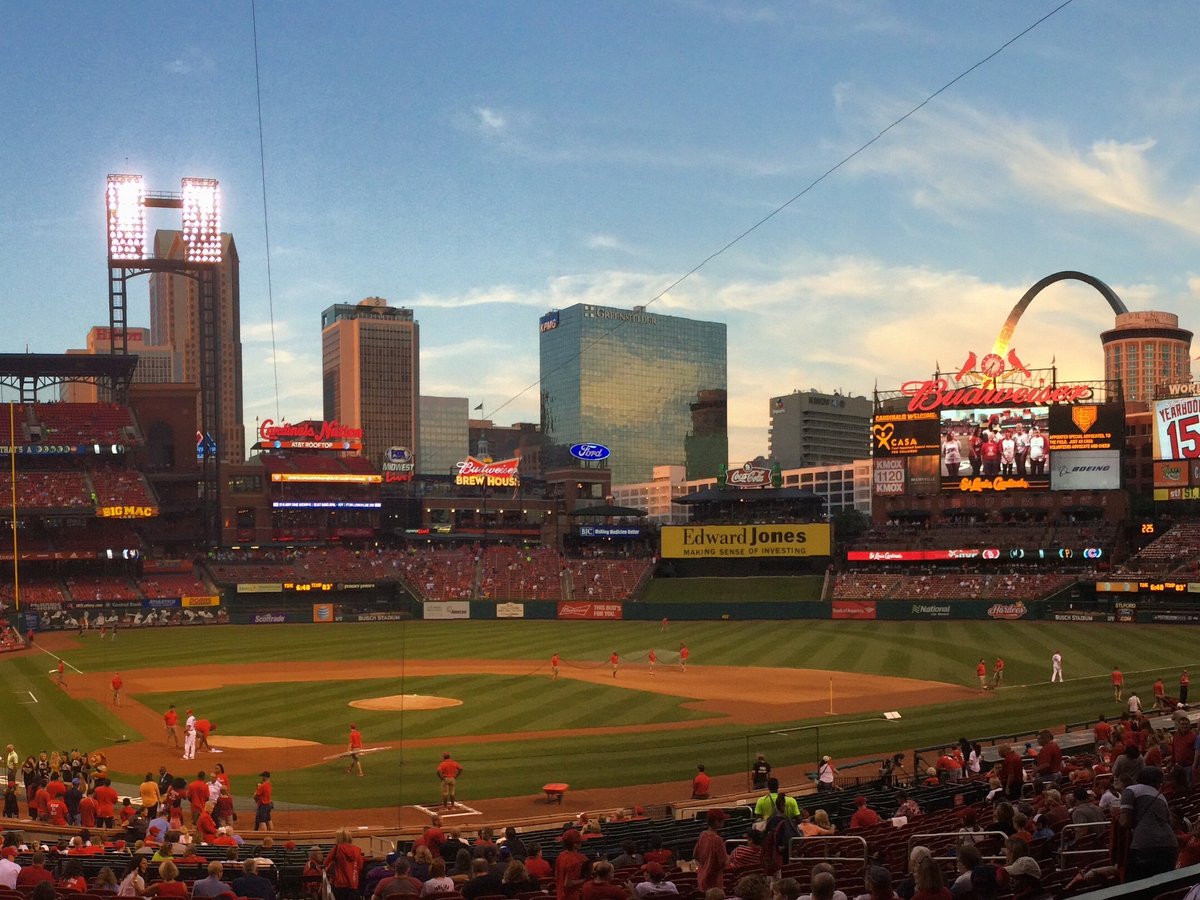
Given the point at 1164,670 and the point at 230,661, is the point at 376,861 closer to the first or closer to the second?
the point at 1164,670

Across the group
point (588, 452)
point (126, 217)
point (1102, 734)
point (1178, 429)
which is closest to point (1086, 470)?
point (1178, 429)

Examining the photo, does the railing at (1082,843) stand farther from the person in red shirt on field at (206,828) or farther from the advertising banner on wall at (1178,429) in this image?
the advertising banner on wall at (1178,429)

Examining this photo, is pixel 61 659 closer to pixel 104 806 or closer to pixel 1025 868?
pixel 104 806

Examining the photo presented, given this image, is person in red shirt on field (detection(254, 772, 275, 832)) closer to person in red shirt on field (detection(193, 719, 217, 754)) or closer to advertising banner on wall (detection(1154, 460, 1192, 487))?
person in red shirt on field (detection(193, 719, 217, 754))

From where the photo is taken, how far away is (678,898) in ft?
31.5

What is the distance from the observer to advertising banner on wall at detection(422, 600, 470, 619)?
79.2m

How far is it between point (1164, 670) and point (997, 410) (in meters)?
38.2

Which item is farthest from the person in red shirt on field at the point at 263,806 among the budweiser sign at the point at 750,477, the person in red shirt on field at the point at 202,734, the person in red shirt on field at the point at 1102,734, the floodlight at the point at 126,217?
the floodlight at the point at 126,217

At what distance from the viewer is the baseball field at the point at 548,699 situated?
28.5 metres

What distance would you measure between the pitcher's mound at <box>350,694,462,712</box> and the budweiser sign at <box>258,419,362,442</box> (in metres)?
74.4

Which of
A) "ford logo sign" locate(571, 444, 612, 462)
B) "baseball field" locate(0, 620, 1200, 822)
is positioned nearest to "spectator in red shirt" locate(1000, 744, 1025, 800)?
"baseball field" locate(0, 620, 1200, 822)

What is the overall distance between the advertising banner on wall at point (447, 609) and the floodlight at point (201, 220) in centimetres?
3812

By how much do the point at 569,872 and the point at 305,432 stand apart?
109515 mm

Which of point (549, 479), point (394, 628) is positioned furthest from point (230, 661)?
point (549, 479)
